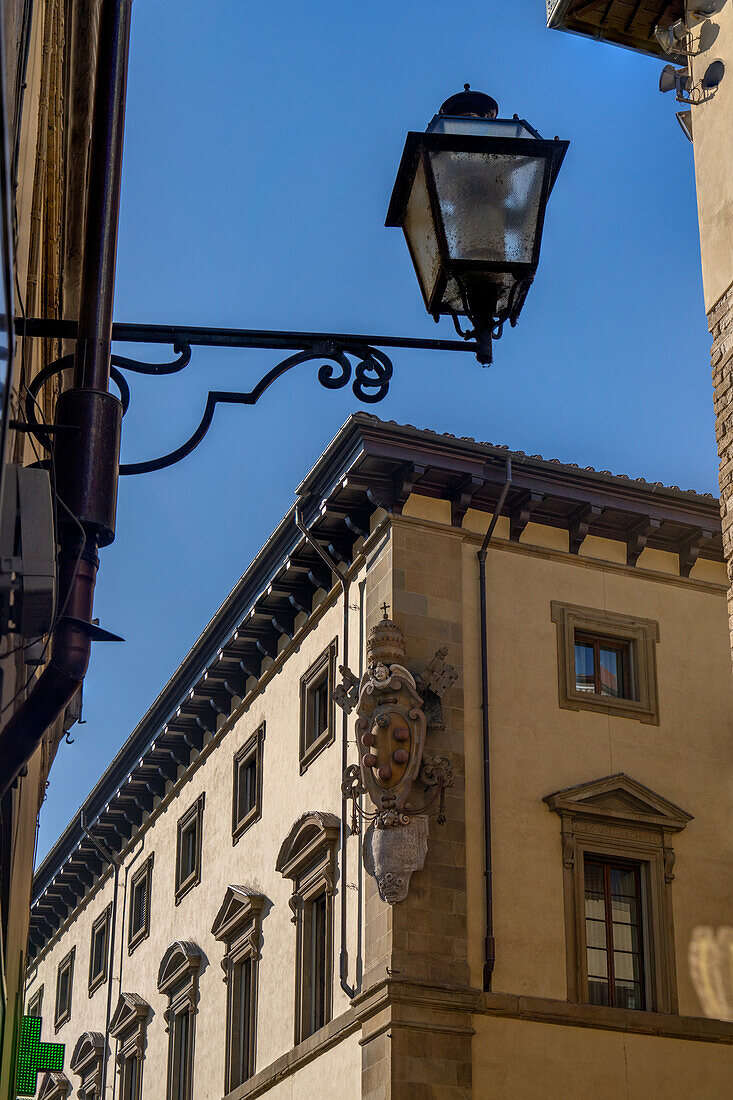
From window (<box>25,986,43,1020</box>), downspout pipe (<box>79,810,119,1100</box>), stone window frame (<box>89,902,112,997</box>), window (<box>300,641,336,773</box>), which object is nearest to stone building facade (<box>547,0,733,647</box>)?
window (<box>300,641,336,773</box>)

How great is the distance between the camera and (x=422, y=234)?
532 cm

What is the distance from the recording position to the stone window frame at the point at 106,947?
3288 cm

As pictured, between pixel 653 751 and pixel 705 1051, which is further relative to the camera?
pixel 653 751

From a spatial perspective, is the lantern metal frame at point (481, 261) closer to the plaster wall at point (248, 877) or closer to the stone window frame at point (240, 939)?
the plaster wall at point (248, 877)

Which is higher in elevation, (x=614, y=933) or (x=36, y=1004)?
(x=36, y=1004)

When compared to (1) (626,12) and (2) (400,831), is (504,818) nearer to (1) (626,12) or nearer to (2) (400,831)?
(2) (400,831)

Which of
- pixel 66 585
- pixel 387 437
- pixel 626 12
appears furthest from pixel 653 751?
pixel 66 585

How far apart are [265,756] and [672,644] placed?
6798 mm

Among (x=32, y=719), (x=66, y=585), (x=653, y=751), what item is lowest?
(x=32, y=719)

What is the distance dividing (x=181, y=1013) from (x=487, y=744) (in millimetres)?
9883

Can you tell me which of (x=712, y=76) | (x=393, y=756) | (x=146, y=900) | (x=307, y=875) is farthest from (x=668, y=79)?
(x=146, y=900)

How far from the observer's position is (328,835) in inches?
819

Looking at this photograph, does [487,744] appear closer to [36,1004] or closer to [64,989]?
[64,989]

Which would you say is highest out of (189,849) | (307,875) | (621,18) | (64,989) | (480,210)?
(621,18)
